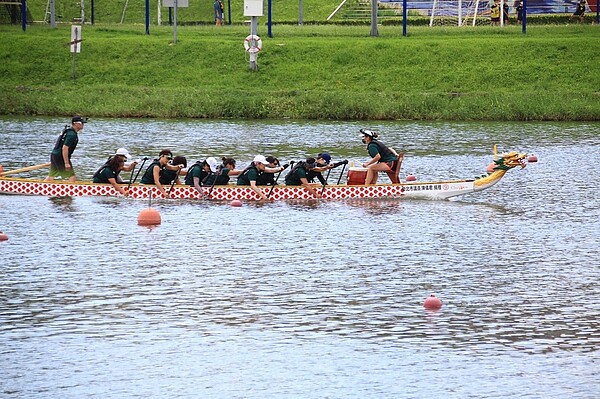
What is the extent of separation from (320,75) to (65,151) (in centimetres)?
2502

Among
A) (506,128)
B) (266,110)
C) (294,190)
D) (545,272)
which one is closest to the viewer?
(545,272)

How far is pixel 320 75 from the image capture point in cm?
5344

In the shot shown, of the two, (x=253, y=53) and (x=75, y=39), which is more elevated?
(x=75, y=39)

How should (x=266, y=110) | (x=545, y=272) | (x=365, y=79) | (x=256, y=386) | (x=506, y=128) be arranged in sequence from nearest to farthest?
(x=256, y=386), (x=545, y=272), (x=506, y=128), (x=266, y=110), (x=365, y=79)

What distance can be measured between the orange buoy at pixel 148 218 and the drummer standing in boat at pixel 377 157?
5.72m

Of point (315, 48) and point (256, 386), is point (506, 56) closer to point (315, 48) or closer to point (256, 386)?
point (315, 48)

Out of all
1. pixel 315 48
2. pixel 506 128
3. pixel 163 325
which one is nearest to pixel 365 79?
pixel 315 48

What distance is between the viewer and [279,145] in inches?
1580

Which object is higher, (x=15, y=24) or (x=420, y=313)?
(x=15, y=24)

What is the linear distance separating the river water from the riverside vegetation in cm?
1526

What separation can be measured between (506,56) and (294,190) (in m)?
26.7

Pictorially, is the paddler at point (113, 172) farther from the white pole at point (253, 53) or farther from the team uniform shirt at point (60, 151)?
the white pole at point (253, 53)

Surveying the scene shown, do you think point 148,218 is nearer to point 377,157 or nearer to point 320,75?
point 377,157

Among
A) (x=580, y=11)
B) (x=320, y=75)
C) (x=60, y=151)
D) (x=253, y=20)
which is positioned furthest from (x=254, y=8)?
(x=60, y=151)
